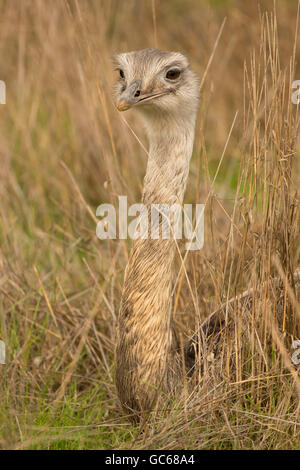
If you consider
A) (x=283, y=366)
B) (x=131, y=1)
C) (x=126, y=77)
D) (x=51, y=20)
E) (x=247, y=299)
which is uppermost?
(x=131, y=1)

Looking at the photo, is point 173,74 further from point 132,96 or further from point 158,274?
point 158,274

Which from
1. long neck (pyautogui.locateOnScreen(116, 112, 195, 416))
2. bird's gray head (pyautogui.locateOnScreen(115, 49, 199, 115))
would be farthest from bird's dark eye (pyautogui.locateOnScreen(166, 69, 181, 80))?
long neck (pyautogui.locateOnScreen(116, 112, 195, 416))

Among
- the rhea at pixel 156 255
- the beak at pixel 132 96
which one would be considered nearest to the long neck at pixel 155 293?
the rhea at pixel 156 255

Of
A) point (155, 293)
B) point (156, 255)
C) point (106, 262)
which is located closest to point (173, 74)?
point (156, 255)

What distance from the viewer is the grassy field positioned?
2223 millimetres

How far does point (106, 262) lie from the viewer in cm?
335

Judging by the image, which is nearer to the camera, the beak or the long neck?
the beak

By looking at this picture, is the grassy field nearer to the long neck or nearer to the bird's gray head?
the long neck

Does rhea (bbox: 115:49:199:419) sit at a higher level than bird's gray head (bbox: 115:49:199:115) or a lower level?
lower

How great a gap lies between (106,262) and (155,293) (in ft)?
3.63

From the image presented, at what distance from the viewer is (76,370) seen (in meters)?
2.92

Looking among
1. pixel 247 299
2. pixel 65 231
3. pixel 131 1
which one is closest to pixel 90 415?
pixel 247 299

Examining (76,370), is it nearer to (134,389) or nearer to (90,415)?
(90,415)

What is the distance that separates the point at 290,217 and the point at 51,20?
258 centimetres
